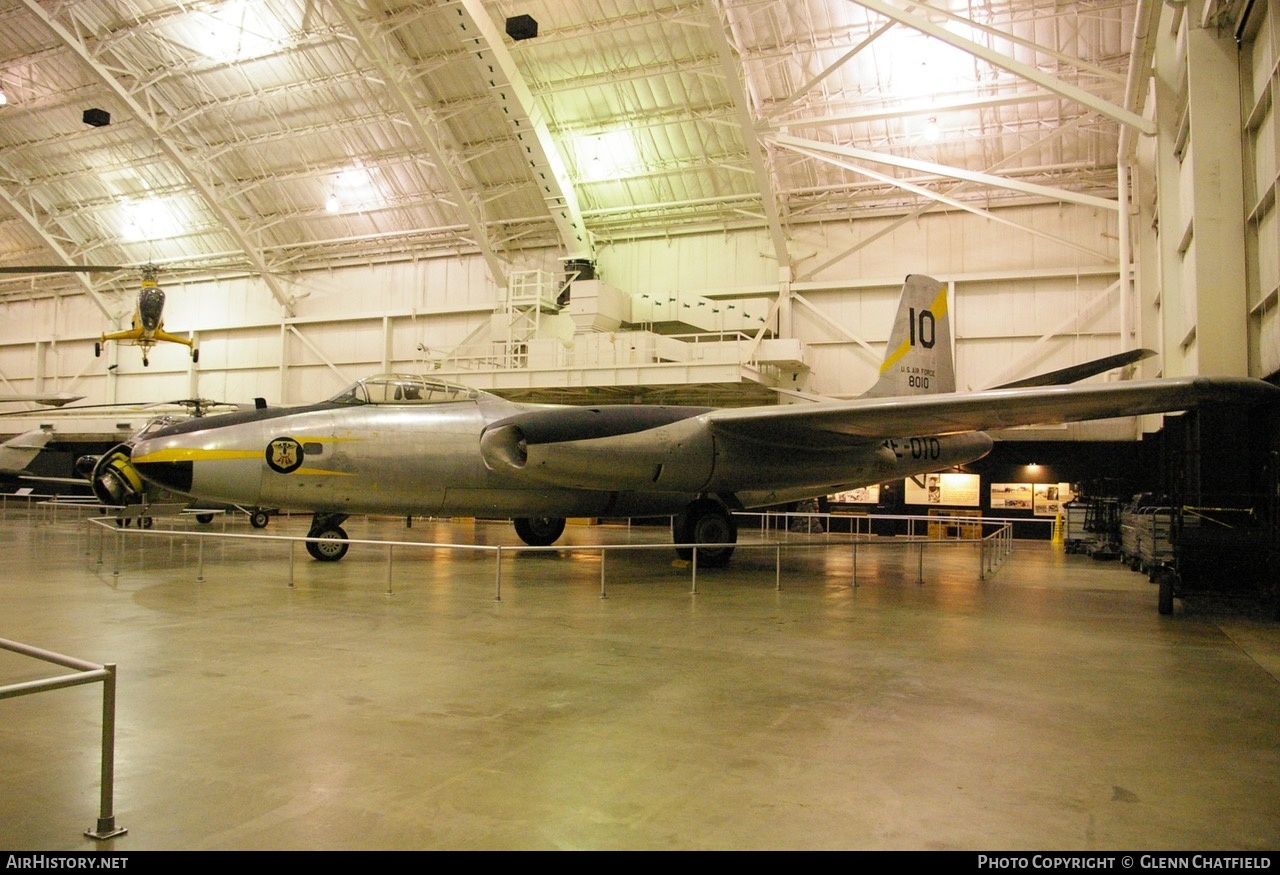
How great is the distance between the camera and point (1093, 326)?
24.5m

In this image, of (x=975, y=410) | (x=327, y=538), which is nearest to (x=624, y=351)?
(x=327, y=538)

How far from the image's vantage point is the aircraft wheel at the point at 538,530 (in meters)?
15.9

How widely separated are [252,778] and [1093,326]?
2646cm

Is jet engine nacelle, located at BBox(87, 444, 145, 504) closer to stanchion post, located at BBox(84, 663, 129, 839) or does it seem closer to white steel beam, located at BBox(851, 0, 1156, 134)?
stanchion post, located at BBox(84, 663, 129, 839)

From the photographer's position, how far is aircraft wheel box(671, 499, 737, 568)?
13.1 metres

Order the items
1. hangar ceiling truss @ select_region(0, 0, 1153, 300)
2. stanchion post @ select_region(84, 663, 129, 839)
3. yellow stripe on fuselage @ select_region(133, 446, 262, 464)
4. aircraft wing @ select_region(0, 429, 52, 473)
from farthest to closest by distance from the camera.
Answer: aircraft wing @ select_region(0, 429, 52, 473)
hangar ceiling truss @ select_region(0, 0, 1153, 300)
yellow stripe on fuselage @ select_region(133, 446, 262, 464)
stanchion post @ select_region(84, 663, 129, 839)

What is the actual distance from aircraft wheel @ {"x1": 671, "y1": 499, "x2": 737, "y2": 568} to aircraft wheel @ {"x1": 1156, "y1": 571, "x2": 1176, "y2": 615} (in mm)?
5897

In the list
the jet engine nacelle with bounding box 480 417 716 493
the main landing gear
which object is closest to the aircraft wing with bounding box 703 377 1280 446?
the jet engine nacelle with bounding box 480 417 716 493

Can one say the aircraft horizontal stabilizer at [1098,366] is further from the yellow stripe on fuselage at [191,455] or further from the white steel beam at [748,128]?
the white steel beam at [748,128]

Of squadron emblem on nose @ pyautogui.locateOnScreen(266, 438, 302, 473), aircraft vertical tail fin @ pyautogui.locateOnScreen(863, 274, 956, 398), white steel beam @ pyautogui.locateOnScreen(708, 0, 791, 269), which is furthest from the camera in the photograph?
white steel beam @ pyautogui.locateOnScreen(708, 0, 791, 269)

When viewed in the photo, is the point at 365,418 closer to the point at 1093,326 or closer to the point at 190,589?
the point at 190,589

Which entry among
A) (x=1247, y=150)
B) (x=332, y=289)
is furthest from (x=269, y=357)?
(x=1247, y=150)

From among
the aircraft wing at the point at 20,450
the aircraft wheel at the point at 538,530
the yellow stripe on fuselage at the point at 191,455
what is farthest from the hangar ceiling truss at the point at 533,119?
the yellow stripe on fuselage at the point at 191,455
